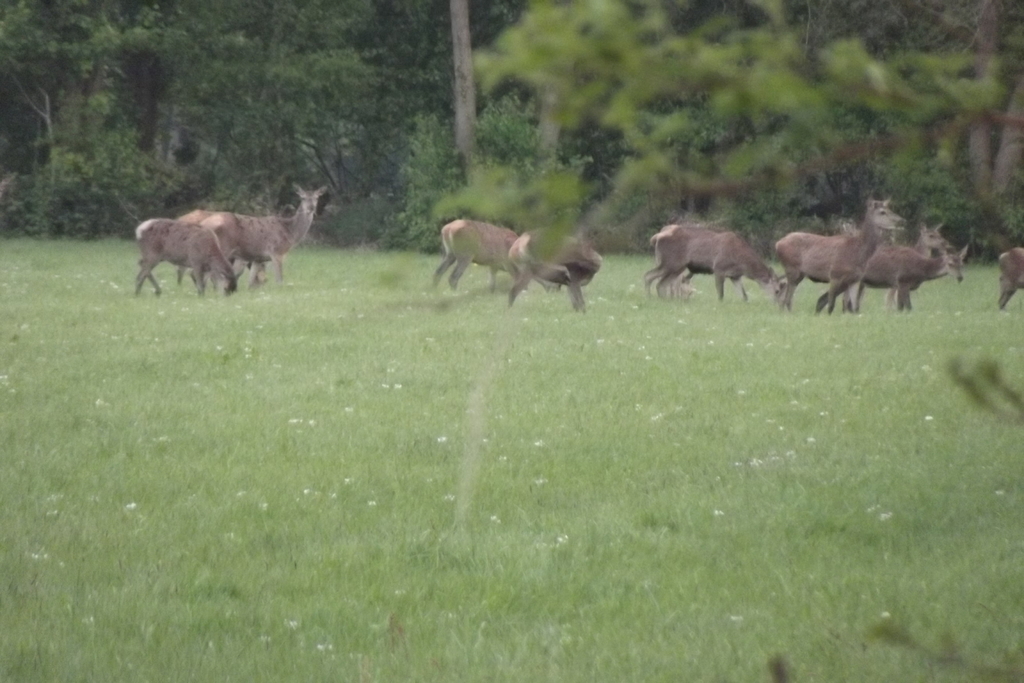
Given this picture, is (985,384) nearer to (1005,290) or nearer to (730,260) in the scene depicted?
(1005,290)

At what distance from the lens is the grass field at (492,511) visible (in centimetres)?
566

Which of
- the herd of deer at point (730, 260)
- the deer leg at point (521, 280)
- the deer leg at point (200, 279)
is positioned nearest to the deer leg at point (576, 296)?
the herd of deer at point (730, 260)

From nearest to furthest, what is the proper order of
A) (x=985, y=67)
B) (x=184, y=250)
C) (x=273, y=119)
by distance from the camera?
(x=985, y=67), (x=184, y=250), (x=273, y=119)

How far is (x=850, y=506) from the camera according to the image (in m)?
7.90

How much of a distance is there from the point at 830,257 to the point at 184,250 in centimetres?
956

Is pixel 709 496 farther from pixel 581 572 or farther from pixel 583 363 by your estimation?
pixel 583 363

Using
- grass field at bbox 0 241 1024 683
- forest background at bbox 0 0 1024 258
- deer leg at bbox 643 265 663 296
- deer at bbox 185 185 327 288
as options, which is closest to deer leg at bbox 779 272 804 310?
deer leg at bbox 643 265 663 296

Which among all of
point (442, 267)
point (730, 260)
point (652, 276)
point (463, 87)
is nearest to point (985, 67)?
point (442, 267)

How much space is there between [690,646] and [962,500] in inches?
112

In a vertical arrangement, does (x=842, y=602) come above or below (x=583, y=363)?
above

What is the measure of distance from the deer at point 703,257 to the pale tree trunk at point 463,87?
14935 mm

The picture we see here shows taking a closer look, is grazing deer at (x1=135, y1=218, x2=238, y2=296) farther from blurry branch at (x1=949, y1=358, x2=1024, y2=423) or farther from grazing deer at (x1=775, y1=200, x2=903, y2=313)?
blurry branch at (x1=949, y1=358, x2=1024, y2=423)

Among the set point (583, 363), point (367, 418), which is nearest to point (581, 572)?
point (367, 418)

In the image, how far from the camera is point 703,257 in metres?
23.9
